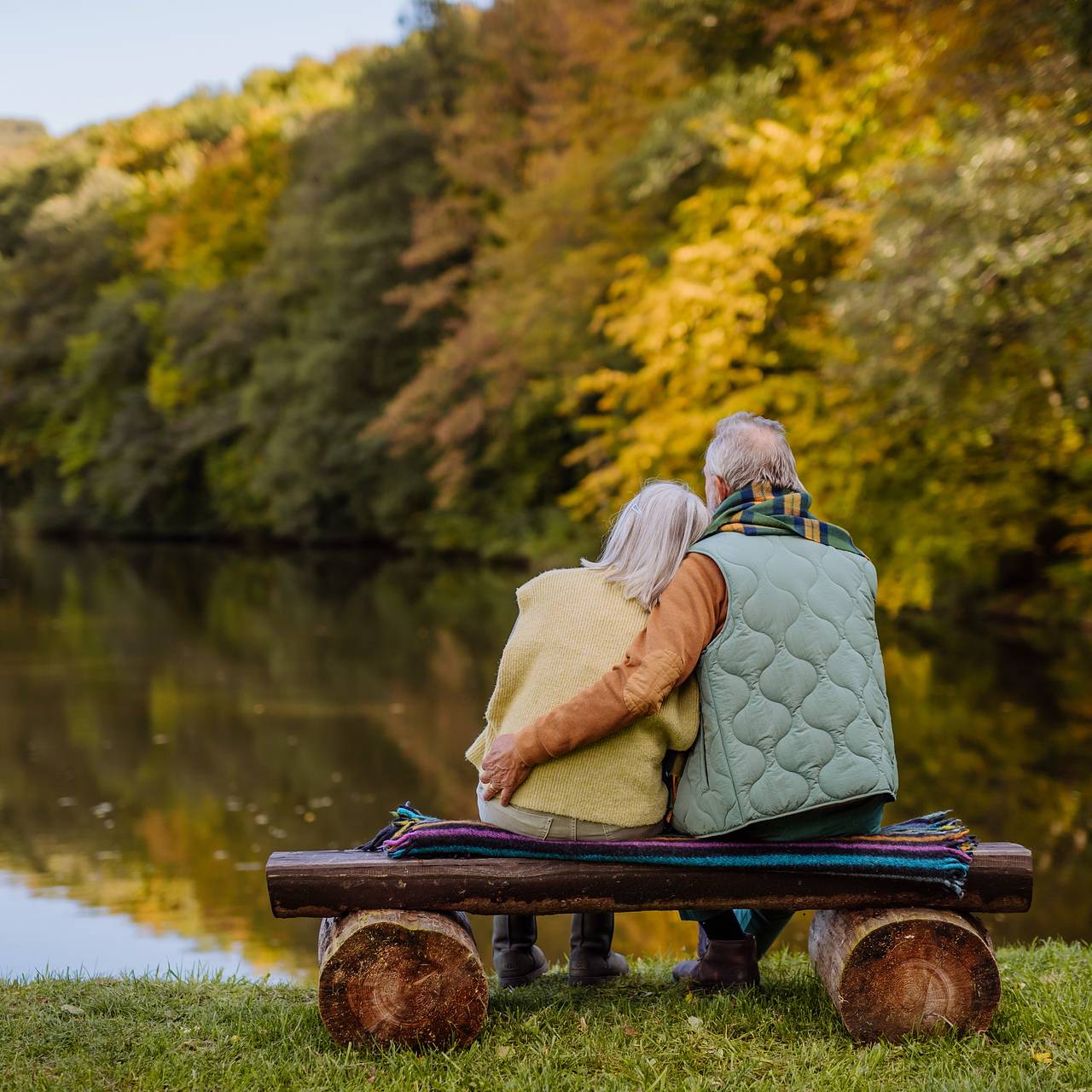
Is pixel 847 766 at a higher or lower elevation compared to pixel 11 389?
lower

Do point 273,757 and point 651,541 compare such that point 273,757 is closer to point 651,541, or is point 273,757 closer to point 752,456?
point 651,541

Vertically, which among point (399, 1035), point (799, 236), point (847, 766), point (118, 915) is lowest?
point (118, 915)

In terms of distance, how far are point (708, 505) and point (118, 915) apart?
4.62 meters

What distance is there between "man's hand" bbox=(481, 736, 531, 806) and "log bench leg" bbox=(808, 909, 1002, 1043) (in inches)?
38.3

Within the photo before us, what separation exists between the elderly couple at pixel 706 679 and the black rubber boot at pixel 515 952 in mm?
661

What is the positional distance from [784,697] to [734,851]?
43 cm

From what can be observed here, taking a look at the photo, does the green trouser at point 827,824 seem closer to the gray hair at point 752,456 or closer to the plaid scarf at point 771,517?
the plaid scarf at point 771,517

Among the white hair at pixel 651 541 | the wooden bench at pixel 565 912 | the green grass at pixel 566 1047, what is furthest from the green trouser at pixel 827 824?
the white hair at pixel 651 541

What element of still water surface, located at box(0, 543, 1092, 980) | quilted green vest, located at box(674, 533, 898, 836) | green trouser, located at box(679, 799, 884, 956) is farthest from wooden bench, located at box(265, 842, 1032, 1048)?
still water surface, located at box(0, 543, 1092, 980)

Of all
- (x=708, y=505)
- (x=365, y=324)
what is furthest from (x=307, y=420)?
(x=708, y=505)

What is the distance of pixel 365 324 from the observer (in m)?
30.8

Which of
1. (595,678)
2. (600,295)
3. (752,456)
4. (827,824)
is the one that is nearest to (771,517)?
(752,456)

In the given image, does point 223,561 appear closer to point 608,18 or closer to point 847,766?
point 608,18

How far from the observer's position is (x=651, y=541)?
11.3ft
